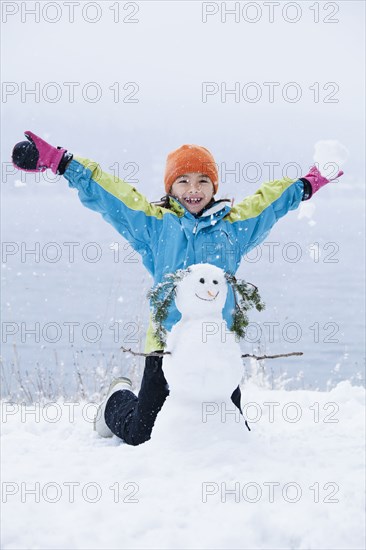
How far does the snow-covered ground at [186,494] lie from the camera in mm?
1988

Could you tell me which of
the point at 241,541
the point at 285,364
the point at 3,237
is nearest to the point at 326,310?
the point at 285,364

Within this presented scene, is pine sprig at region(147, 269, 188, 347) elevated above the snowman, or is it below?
above

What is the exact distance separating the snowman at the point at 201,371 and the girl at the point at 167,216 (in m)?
0.42

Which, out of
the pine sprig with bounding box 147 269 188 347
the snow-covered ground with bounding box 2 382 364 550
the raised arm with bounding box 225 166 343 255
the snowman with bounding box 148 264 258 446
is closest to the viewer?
the snow-covered ground with bounding box 2 382 364 550

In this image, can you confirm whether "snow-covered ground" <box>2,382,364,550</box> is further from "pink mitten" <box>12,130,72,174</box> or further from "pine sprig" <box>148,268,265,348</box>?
"pink mitten" <box>12,130,72,174</box>

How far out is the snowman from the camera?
8.32 feet

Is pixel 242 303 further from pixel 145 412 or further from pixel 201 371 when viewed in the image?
pixel 145 412

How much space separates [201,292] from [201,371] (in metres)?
0.31

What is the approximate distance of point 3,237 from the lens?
22984mm

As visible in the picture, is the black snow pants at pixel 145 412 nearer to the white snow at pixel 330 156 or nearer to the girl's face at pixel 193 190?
→ the girl's face at pixel 193 190

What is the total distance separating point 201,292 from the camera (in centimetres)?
263

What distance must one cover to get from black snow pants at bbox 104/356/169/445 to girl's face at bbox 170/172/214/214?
0.80 metres

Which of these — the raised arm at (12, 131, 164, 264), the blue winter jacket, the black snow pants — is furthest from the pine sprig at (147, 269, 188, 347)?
the raised arm at (12, 131, 164, 264)

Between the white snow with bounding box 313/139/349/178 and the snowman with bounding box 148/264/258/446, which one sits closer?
the snowman with bounding box 148/264/258/446
